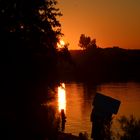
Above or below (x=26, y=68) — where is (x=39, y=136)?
below

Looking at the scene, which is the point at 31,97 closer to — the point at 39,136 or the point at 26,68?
the point at 26,68

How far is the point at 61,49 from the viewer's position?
25.9 meters

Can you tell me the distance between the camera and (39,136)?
18656 mm

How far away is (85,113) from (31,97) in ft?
162

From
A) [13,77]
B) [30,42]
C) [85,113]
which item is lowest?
[85,113]

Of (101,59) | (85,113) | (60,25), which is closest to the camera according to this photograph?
(60,25)

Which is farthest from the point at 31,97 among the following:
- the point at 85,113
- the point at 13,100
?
the point at 85,113

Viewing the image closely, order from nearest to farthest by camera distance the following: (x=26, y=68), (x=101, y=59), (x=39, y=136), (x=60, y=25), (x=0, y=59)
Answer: (x=39, y=136)
(x=0, y=59)
(x=26, y=68)
(x=60, y=25)
(x=101, y=59)

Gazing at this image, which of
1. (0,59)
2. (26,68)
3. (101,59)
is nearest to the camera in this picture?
(0,59)

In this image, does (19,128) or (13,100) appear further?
(13,100)

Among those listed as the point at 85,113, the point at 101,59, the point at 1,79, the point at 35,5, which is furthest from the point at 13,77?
the point at 101,59

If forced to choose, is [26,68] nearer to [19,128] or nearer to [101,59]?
[19,128]

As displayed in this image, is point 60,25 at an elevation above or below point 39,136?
above

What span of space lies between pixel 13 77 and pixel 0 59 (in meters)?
1.22
